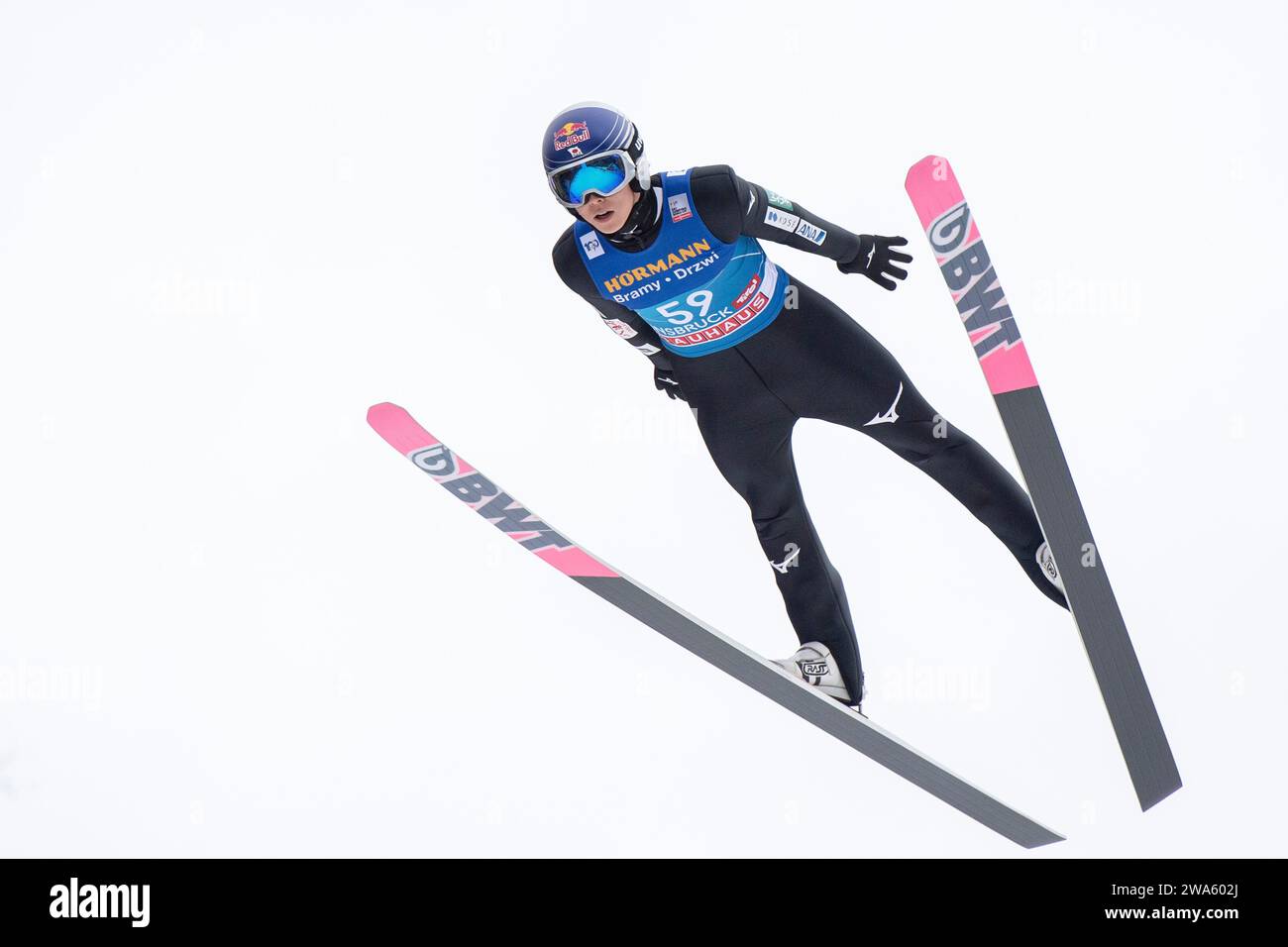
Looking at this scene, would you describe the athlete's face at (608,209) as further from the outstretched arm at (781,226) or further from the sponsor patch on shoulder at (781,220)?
the sponsor patch on shoulder at (781,220)

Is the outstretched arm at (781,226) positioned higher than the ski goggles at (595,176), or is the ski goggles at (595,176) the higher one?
the ski goggles at (595,176)

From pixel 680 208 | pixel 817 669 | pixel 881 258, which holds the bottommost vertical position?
pixel 817 669

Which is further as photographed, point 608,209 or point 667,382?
point 667,382

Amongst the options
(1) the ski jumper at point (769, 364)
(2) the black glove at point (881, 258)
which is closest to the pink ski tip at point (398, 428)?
(1) the ski jumper at point (769, 364)

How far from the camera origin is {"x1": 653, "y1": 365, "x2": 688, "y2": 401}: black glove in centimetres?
369

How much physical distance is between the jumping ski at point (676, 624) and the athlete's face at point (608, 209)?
76 centimetres

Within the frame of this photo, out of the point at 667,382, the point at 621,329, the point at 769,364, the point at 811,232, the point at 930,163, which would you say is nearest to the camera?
the point at 930,163

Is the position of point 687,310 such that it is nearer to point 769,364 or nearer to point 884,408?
point 769,364

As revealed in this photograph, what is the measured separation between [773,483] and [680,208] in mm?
846

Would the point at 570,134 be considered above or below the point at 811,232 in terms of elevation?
above

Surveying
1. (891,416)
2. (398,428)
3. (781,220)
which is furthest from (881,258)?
(398,428)

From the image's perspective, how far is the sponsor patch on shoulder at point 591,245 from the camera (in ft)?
10.9

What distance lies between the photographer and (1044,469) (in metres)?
3.12

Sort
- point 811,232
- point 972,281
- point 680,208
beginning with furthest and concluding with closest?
point 811,232
point 680,208
point 972,281
